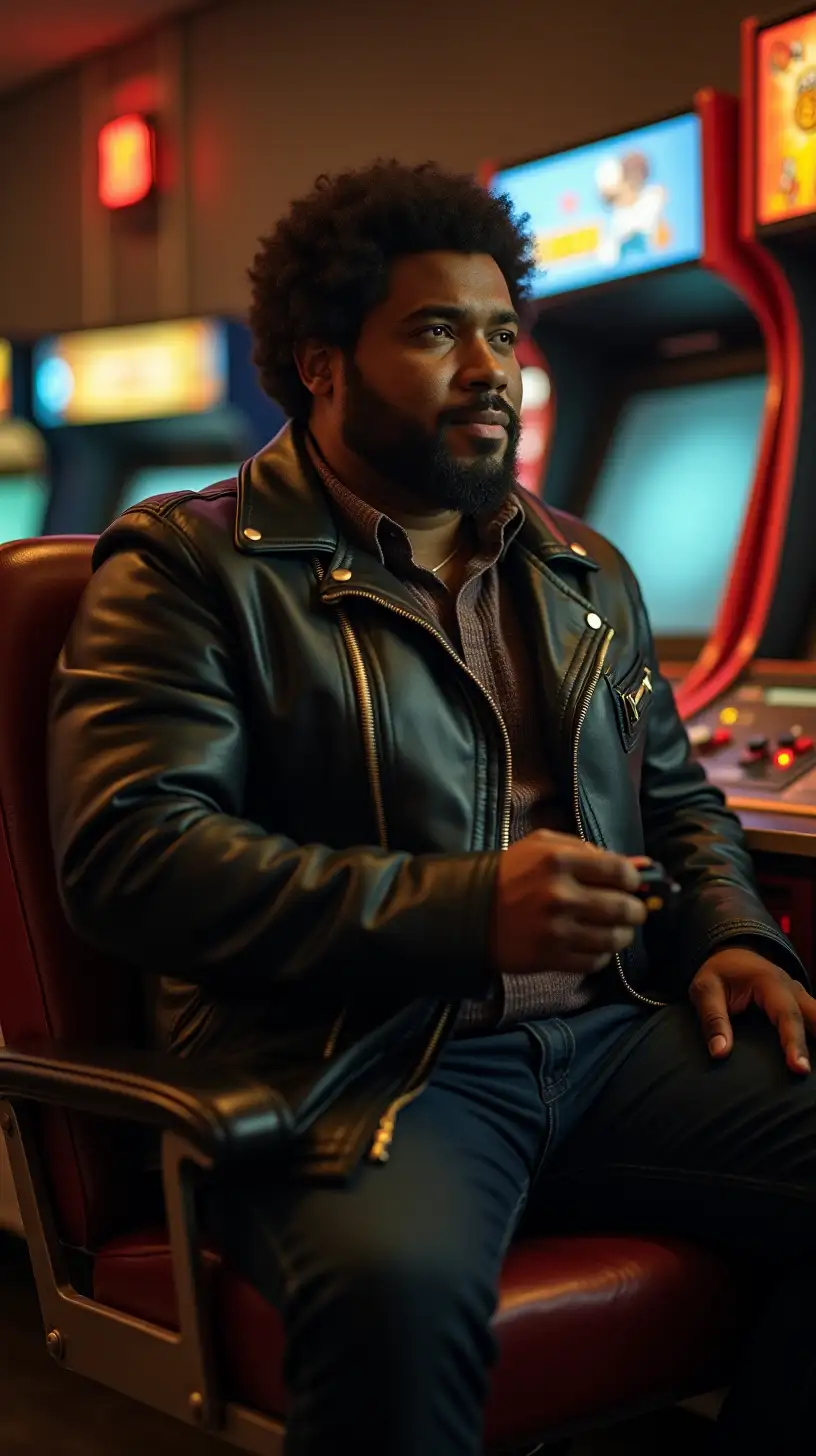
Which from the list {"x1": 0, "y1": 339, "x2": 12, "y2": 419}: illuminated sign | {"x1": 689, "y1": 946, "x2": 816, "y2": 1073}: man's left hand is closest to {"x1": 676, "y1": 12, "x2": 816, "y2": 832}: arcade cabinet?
{"x1": 689, "y1": 946, "x2": 816, "y2": 1073}: man's left hand

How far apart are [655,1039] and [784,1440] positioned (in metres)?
0.34

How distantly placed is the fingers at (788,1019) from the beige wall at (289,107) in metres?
2.57

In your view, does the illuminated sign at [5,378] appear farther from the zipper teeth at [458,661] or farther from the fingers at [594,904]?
the fingers at [594,904]

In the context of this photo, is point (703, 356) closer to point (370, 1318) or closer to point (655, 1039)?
point (655, 1039)

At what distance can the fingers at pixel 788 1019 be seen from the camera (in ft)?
4.39

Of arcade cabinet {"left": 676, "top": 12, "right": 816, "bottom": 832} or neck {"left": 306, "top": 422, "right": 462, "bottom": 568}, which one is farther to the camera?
arcade cabinet {"left": 676, "top": 12, "right": 816, "bottom": 832}

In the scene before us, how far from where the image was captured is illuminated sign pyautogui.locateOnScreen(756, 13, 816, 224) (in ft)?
7.21

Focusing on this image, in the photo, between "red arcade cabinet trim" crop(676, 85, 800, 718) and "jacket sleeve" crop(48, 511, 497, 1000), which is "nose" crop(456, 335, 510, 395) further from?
"red arcade cabinet trim" crop(676, 85, 800, 718)

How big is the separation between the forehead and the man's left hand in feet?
2.18

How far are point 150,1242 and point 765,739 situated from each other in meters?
1.07

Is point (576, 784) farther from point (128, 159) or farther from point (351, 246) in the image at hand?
point (128, 159)

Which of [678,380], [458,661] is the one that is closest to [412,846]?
[458,661]

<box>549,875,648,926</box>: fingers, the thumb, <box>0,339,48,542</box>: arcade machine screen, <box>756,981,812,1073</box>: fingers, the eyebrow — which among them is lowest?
<box>0,339,48,542</box>: arcade machine screen

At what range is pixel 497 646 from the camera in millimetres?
1479
